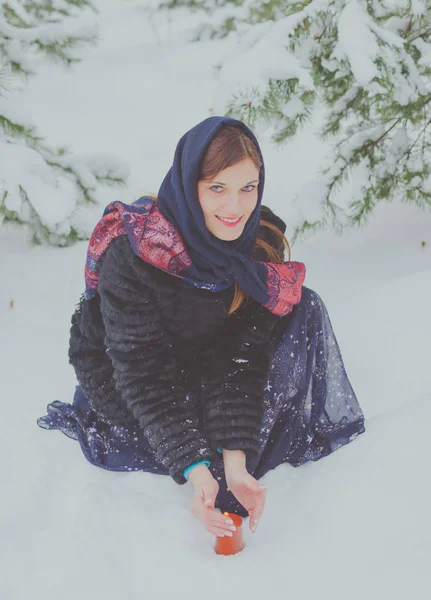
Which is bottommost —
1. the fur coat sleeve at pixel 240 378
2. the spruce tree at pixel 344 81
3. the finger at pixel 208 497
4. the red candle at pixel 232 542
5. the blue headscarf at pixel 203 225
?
the red candle at pixel 232 542

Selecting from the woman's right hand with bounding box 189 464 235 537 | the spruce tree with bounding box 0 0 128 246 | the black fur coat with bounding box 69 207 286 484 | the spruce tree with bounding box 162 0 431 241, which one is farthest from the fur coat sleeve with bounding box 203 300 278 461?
the spruce tree with bounding box 0 0 128 246

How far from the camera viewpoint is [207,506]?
1470 mm

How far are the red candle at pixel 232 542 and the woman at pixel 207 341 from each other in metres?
0.06

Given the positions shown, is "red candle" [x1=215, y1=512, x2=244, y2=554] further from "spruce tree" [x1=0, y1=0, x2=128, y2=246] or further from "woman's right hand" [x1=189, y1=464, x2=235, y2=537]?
"spruce tree" [x1=0, y1=0, x2=128, y2=246]

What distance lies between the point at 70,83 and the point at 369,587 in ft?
24.2

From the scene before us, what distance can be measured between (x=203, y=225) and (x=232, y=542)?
0.84m

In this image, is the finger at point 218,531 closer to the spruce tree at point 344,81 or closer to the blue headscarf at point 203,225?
the blue headscarf at point 203,225

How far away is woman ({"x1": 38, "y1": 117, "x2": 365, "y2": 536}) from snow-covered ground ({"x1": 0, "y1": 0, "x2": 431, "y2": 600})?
12 cm

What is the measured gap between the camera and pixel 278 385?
172 centimetres

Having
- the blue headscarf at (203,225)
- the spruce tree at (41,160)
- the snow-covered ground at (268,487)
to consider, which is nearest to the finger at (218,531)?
the snow-covered ground at (268,487)

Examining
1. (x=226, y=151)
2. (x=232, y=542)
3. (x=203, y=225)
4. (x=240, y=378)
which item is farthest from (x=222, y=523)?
(x=226, y=151)

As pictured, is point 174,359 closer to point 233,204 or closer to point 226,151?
point 233,204

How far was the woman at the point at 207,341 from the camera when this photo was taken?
4.91 feet

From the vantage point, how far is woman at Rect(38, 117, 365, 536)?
4.91 feet
